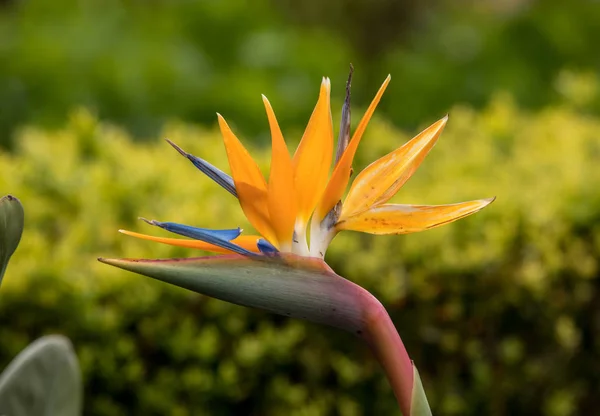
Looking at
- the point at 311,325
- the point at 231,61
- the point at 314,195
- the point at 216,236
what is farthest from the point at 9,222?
the point at 231,61

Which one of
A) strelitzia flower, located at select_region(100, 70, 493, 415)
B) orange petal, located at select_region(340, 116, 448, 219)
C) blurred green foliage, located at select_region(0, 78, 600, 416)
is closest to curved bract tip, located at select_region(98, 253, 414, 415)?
strelitzia flower, located at select_region(100, 70, 493, 415)

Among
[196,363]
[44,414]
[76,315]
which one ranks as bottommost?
[196,363]

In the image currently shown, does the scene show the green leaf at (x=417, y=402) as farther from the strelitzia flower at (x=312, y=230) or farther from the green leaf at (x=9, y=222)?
the green leaf at (x=9, y=222)

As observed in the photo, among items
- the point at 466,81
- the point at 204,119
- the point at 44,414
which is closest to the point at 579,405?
the point at 44,414

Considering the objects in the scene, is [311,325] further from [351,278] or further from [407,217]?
[407,217]

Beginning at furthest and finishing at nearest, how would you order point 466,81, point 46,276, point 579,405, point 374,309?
point 466,81, point 579,405, point 46,276, point 374,309

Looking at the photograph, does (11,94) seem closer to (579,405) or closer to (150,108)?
(150,108)

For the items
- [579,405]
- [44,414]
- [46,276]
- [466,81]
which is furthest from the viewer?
[466,81]
